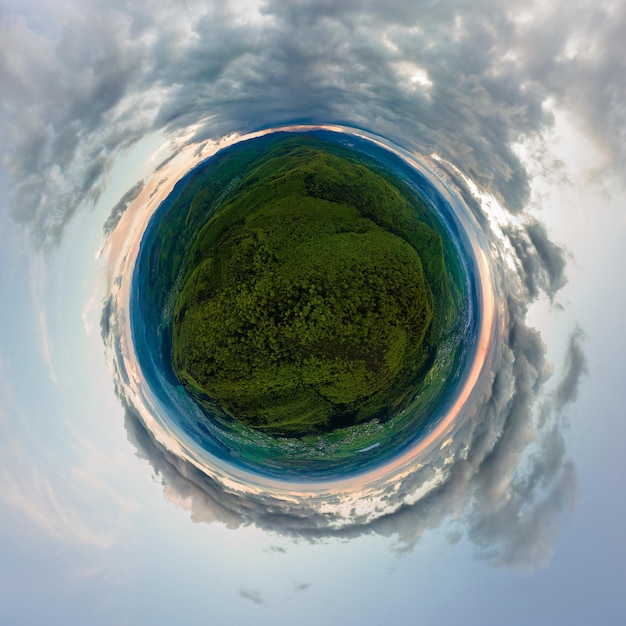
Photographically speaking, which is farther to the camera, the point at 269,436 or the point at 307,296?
the point at 269,436

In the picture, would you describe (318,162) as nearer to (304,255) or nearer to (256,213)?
(256,213)

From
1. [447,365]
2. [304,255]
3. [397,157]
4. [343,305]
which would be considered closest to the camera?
[343,305]

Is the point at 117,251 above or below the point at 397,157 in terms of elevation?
below

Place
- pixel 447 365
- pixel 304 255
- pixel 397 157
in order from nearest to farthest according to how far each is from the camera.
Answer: pixel 304 255 < pixel 447 365 < pixel 397 157

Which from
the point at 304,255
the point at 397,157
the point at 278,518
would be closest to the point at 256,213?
the point at 304,255

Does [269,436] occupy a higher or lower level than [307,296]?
lower

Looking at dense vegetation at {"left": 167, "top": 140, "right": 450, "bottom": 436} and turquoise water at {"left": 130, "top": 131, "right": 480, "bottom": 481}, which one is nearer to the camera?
dense vegetation at {"left": 167, "top": 140, "right": 450, "bottom": 436}

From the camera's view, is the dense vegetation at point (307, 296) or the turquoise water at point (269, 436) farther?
the turquoise water at point (269, 436)

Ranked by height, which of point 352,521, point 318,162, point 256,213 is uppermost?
point 318,162
